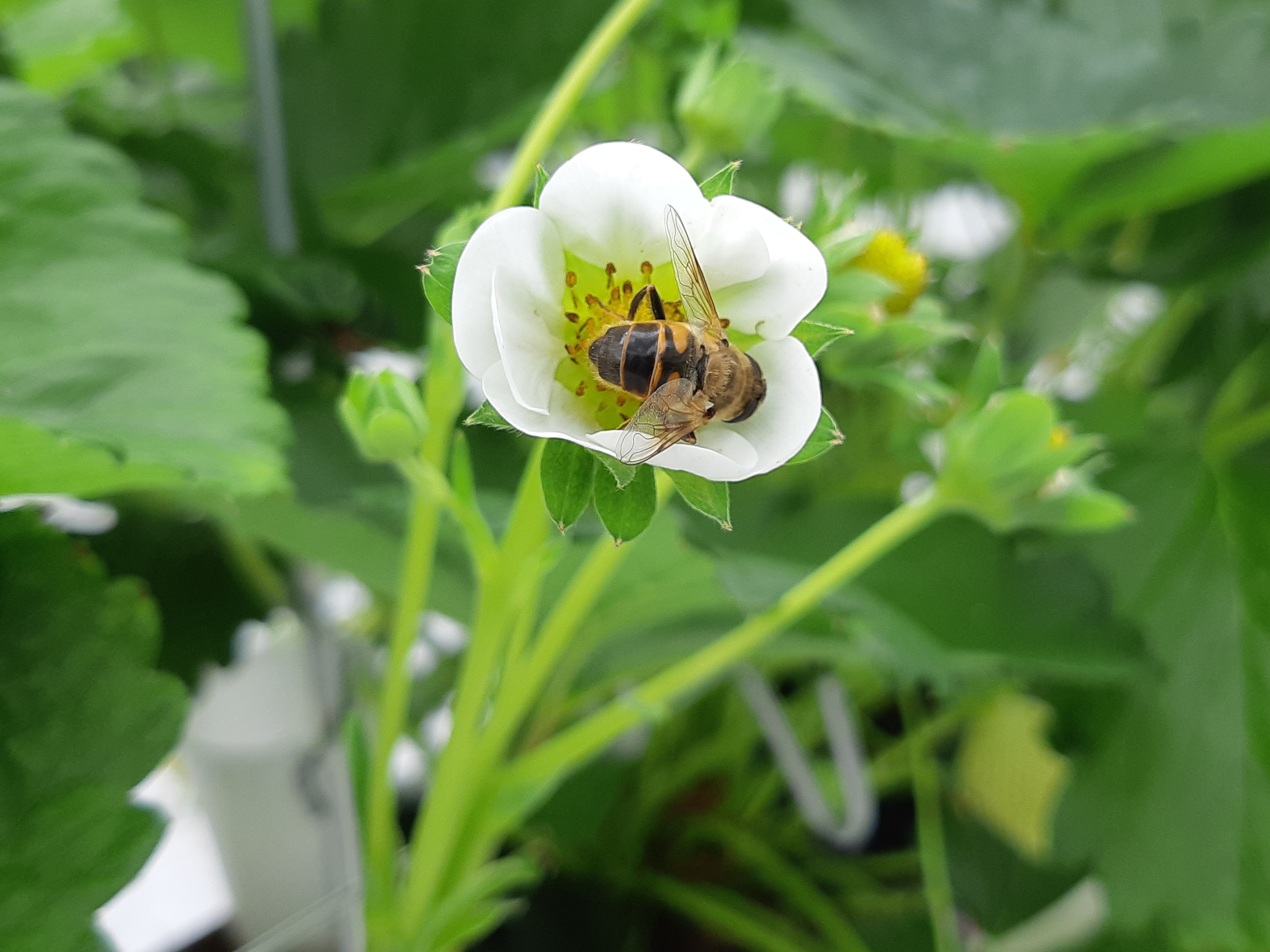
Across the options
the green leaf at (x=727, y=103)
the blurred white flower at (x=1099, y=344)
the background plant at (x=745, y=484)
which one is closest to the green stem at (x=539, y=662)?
the background plant at (x=745, y=484)

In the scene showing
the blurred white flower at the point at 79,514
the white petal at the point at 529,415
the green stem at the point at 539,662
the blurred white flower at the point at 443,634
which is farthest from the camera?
the blurred white flower at the point at 443,634

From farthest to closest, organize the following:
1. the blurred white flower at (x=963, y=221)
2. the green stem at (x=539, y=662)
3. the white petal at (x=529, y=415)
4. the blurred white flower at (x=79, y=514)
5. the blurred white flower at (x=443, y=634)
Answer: the blurred white flower at (x=963, y=221), the blurred white flower at (x=443, y=634), the blurred white flower at (x=79, y=514), the green stem at (x=539, y=662), the white petal at (x=529, y=415)

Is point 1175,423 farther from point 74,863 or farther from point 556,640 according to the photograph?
point 74,863

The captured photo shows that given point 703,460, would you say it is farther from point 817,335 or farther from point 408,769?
point 408,769

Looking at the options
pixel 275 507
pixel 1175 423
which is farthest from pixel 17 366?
pixel 1175 423

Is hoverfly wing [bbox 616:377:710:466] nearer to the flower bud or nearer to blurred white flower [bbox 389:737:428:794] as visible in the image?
the flower bud

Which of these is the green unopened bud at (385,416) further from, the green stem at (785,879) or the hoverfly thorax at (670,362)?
the green stem at (785,879)

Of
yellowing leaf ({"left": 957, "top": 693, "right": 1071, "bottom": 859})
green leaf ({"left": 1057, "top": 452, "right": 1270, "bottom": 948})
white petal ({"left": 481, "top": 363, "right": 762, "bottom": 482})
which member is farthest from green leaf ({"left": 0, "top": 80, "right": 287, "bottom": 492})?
yellowing leaf ({"left": 957, "top": 693, "right": 1071, "bottom": 859})
